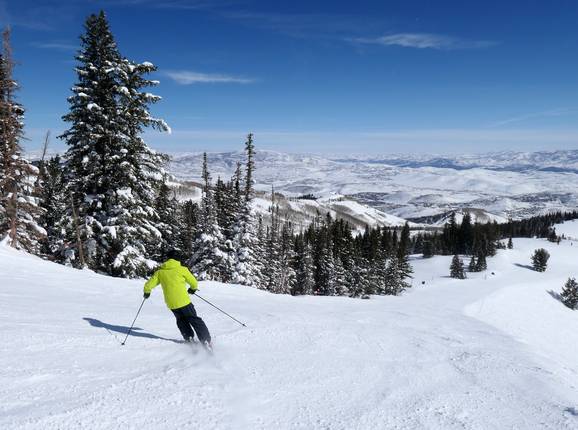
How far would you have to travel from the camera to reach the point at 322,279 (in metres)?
62.3

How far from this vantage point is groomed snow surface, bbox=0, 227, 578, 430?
543 cm

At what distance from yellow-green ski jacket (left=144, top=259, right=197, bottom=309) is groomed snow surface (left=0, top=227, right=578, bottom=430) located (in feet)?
2.92

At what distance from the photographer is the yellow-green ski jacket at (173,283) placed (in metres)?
8.34

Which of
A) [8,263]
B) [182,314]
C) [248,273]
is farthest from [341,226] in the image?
[182,314]

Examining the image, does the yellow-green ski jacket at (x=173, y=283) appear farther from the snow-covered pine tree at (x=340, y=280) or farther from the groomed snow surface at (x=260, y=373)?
the snow-covered pine tree at (x=340, y=280)

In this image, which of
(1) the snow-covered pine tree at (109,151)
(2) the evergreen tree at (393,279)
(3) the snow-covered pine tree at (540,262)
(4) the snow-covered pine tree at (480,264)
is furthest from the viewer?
(3) the snow-covered pine tree at (540,262)

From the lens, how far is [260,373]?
23.4 ft

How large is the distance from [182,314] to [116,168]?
14.1 metres

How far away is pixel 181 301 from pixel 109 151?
14.3m

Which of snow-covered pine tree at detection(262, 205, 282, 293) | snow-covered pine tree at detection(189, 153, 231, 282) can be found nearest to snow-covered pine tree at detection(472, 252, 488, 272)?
snow-covered pine tree at detection(262, 205, 282, 293)

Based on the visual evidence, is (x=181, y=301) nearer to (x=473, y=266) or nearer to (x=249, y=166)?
(x=249, y=166)

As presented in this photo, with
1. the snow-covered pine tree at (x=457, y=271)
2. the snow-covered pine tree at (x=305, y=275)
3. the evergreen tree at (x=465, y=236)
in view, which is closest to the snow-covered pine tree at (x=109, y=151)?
the snow-covered pine tree at (x=305, y=275)

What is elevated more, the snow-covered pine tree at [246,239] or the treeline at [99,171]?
the treeline at [99,171]

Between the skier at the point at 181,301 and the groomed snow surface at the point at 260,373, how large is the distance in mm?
338
